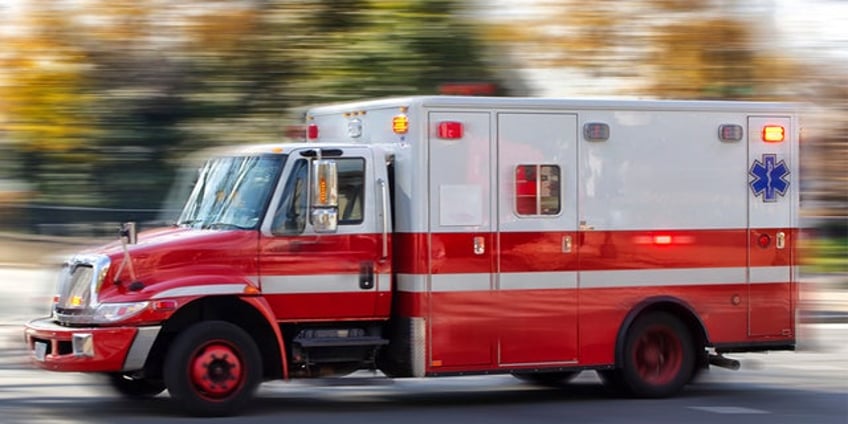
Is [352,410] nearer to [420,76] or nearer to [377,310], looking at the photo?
[377,310]

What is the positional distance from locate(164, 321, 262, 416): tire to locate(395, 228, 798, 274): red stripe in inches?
57.8

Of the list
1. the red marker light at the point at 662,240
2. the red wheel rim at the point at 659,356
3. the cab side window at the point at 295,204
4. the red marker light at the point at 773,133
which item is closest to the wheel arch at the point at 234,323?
the cab side window at the point at 295,204

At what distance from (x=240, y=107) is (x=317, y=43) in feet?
5.31

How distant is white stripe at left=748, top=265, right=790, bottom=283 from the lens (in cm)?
1249

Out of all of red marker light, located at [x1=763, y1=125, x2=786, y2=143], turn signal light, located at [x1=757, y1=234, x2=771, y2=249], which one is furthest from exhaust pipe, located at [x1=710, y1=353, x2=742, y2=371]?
red marker light, located at [x1=763, y1=125, x2=786, y2=143]

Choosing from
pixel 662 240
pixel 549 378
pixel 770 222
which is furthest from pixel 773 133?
pixel 549 378

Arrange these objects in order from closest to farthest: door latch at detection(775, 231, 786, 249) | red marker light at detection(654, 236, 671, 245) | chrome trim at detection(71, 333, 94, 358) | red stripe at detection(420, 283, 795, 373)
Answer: chrome trim at detection(71, 333, 94, 358) → red stripe at detection(420, 283, 795, 373) → red marker light at detection(654, 236, 671, 245) → door latch at detection(775, 231, 786, 249)

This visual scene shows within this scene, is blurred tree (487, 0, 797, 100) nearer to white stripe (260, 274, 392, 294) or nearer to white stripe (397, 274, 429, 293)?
white stripe (397, 274, 429, 293)

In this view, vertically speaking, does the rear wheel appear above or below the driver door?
below

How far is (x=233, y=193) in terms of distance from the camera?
11297 mm

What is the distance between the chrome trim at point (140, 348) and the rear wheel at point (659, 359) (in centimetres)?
413

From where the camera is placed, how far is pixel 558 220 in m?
11.8

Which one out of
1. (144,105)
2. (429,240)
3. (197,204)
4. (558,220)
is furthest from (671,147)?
(144,105)

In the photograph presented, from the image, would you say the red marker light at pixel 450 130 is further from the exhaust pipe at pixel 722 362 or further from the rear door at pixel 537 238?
the exhaust pipe at pixel 722 362
